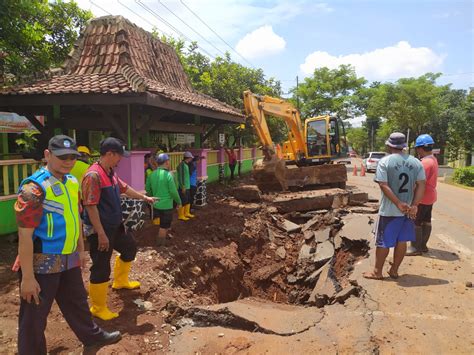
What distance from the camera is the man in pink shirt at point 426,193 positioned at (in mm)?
5602

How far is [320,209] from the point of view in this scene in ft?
36.3

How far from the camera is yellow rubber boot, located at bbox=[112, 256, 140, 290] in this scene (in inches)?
176

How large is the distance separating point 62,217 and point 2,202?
4162mm

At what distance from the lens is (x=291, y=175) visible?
1268 centimetres

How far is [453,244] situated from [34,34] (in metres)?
8.89

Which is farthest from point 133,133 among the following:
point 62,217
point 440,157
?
point 440,157

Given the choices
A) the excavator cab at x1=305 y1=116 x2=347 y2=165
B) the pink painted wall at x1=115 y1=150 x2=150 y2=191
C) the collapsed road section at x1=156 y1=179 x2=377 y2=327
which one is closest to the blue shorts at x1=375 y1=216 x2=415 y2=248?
the collapsed road section at x1=156 y1=179 x2=377 y2=327

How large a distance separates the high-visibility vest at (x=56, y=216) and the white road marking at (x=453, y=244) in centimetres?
617

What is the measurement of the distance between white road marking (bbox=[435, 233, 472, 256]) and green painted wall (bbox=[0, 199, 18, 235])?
7.73 meters

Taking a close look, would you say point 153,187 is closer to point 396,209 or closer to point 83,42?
point 396,209

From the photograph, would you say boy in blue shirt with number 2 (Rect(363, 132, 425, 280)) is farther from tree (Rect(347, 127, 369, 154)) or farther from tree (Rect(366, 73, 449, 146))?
tree (Rect(347, 127, 369, 154))

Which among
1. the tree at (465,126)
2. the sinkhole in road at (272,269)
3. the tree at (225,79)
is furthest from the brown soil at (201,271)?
the tree at (465,126)

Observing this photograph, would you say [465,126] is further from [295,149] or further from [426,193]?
[426,193]

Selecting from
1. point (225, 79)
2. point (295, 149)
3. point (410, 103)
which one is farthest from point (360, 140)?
point (295, 149)
